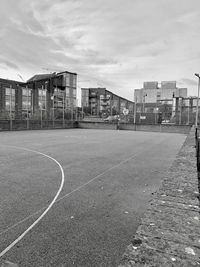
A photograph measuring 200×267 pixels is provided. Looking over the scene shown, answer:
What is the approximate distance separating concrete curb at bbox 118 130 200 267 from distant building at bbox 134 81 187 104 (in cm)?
3639

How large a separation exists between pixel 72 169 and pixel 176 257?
5713 millimetres

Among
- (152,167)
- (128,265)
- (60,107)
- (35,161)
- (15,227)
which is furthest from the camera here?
(60,107)

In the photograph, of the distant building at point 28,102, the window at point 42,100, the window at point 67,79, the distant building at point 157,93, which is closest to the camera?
the distant building at point 28,102

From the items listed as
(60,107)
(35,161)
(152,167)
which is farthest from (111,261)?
(60,107)

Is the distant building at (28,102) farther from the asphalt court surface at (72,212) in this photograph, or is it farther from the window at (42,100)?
the asphalt court surface at (72,212)

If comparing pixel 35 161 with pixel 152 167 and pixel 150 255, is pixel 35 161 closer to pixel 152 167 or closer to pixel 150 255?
pixel 152 167

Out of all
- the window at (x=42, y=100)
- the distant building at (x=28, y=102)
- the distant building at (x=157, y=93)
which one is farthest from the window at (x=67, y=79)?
the window at (x=42, y=100)

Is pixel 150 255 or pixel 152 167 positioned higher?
pixel 150 255

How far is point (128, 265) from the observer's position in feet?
4.05

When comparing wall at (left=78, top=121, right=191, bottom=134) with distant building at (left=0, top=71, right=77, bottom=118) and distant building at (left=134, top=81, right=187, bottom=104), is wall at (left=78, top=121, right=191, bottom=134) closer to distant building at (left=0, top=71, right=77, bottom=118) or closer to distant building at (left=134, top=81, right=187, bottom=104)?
distant building at (left=0, top=71, right=77, bottom=118)

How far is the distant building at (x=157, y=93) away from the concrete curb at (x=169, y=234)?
3639cm

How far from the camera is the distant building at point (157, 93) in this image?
42.6m

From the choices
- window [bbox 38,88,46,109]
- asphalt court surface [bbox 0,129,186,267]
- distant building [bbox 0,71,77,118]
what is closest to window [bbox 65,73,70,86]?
distant building [bbox 0,71,77,118]

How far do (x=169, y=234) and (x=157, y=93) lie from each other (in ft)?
197
